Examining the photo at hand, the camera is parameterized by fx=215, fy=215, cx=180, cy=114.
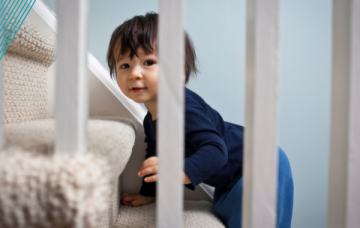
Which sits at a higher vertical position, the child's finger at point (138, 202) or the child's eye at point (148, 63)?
the child's eye at point (148, 63)

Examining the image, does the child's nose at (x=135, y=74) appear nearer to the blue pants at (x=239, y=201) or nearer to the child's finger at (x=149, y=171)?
the child's finger at (x=149, y=171)

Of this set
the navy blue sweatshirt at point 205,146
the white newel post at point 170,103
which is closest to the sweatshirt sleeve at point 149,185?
the navy blue sweatshirt at point 205,146

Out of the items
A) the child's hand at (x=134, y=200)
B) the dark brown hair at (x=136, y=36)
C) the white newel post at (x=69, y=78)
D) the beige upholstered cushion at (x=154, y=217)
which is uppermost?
the dark brown hair at (x=136, y=36)

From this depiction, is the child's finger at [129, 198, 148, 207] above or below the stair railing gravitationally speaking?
below

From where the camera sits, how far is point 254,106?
0.30 m

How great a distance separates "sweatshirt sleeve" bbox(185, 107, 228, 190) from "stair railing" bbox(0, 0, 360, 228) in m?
0.15

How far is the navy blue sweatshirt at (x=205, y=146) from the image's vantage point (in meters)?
0.46

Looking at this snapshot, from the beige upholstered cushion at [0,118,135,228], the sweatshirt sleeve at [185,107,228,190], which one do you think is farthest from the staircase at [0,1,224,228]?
the sweatshirt sleeve at [185,107,228,190]

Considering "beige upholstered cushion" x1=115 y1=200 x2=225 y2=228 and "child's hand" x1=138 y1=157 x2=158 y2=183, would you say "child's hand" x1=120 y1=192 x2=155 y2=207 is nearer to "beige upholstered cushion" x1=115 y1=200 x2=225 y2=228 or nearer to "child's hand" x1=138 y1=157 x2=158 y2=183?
"beige upholstered cushion" x1=115 y1=200 x2=225 y2=228

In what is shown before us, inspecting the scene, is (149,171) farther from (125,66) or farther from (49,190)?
(125,66)

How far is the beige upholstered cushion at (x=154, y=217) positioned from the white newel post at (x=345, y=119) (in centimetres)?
32

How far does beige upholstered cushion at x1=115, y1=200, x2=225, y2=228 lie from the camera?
0.56 meters

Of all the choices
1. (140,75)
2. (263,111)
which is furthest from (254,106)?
(140,75)

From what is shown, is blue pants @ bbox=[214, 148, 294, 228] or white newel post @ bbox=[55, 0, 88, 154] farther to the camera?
blue pants @ bbox=[214, 148, 294, 228]
